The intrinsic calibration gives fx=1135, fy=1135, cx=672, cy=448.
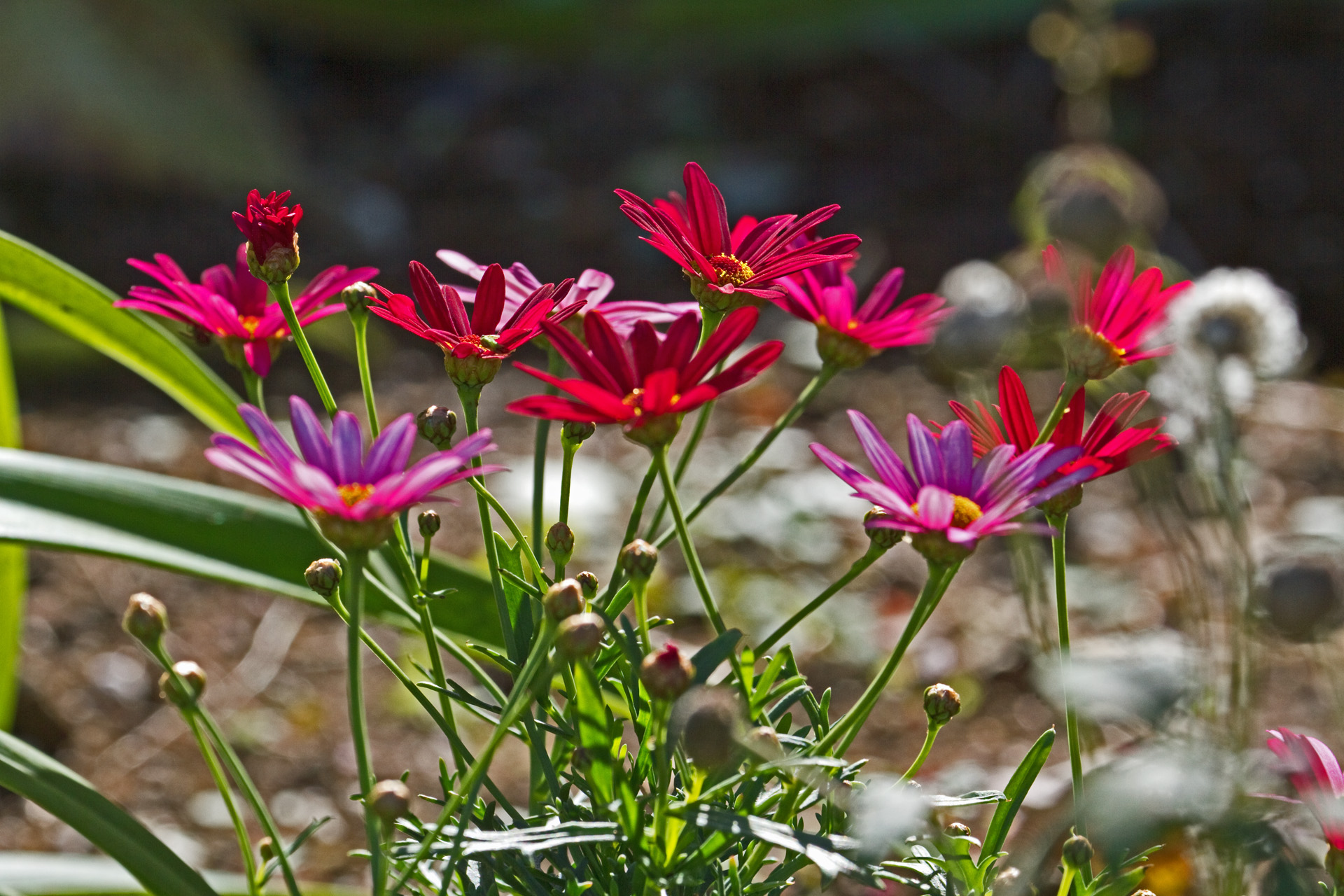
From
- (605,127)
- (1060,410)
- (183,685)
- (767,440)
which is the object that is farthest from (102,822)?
(605,127)

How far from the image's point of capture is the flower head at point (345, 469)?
1.08 feet

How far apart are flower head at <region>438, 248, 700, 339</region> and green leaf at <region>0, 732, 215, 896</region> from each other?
0.28 m

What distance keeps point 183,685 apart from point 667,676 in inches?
7.8

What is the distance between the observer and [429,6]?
2.97 meters

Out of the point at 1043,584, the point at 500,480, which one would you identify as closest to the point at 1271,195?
the point at 500,480

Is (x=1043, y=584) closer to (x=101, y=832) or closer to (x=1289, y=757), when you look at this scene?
(x=1289, y=757)

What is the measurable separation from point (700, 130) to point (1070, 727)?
8.07ft

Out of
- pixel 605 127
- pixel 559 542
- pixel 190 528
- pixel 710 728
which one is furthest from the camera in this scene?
pixel 605 127

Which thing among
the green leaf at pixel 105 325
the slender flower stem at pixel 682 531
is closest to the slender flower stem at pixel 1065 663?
the slender flower stem at pixel 682 531

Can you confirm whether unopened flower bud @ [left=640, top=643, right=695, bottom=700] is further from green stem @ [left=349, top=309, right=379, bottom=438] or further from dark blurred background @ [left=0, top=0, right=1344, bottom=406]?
dark blurred background @ [left=0, top=0, right=1344, bottom=406]

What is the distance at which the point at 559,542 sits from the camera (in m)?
0.43

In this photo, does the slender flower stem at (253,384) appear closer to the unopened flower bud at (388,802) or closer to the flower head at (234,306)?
the flower head at (234,306)

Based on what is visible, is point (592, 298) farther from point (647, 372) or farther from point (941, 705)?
point (941, 705)

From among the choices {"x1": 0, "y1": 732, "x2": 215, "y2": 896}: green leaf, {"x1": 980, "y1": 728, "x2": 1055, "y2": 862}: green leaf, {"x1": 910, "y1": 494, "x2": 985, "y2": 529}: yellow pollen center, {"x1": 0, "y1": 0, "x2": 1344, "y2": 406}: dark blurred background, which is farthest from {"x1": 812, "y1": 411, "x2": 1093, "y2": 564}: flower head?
{"x1": 0, "y1": 0, "x2": 1344, "y2": 406}: dark blurred background
